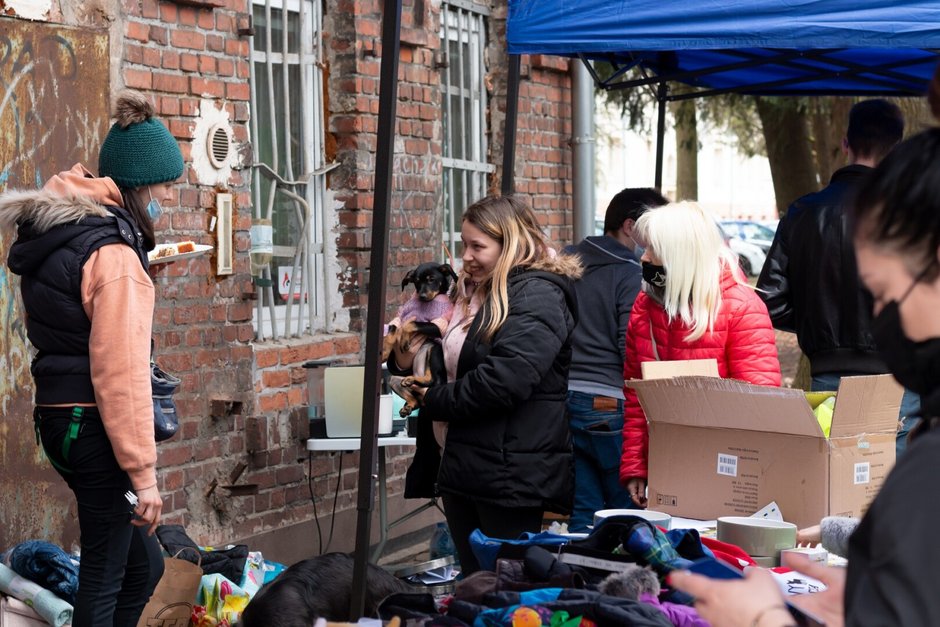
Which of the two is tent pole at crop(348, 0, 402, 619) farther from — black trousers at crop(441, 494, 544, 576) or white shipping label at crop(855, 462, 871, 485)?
white shipping label at crop(855, 462, 871, 485)

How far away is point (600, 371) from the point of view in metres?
5.12

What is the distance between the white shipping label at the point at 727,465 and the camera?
3.49m

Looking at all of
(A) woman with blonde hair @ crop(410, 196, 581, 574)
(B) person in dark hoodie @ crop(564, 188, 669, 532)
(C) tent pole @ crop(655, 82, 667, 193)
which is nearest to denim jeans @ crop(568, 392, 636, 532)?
(B) person in dark hoodie @ crop(564, 188, 669, 532)

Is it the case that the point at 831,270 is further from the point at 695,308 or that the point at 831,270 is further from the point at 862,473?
the point at 862,473

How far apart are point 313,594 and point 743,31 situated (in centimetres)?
277

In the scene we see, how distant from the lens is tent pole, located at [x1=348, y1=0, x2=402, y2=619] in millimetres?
3734

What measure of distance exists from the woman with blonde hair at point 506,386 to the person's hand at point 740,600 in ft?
7.72

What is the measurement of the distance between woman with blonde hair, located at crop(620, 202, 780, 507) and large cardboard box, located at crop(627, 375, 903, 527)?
0.40 m

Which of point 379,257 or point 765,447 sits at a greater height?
point 379,257

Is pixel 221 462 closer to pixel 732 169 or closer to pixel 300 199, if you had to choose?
pixel 300 199

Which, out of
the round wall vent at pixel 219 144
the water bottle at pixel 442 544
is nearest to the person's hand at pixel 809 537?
the water bottle at pixel 442 544

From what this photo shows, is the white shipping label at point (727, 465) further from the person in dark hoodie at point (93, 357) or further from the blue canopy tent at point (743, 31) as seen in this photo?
the blue canopy tent at point (743, 31)

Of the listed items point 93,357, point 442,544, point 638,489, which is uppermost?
point 93,357

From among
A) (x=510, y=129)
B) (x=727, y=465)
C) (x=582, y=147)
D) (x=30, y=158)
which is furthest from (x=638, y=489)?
(x=582, y=147)
